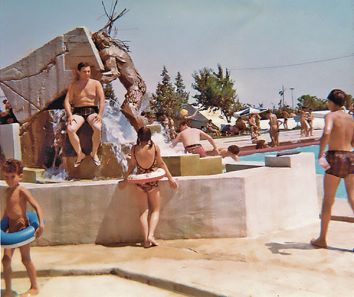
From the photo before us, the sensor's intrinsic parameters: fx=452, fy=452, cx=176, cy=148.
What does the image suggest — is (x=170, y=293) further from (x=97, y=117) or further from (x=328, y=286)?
(x=97, y=117)

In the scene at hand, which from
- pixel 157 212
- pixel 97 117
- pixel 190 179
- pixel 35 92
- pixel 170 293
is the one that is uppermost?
pixel 35 92

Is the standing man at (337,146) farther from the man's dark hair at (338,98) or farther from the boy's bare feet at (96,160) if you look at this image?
the boy's bare feet at (96,160)

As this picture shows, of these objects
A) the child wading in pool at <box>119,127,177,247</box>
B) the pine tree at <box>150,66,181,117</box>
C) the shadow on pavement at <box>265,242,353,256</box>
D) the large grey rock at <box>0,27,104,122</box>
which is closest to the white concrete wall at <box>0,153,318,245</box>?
the child wading in pool at <box>119,127,177,247</box>

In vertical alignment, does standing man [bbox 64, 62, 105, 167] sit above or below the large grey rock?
below

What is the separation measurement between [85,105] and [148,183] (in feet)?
6.60

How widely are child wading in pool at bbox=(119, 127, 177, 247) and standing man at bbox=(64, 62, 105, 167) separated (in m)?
1.44

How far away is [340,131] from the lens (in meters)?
4.55

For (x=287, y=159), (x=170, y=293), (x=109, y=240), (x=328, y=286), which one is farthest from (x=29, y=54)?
(x=328, y=286)

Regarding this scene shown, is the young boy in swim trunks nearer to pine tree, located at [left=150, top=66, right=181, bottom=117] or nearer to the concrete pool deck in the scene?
the concrete pool deck

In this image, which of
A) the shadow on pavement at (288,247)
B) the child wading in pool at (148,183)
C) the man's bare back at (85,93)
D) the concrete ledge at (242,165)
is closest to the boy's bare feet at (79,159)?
the man's bare back at (85,93)

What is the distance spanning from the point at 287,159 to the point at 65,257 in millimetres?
2990

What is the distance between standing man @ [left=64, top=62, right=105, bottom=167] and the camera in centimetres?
646

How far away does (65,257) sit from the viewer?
485cm

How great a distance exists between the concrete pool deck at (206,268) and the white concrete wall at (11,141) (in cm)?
264
